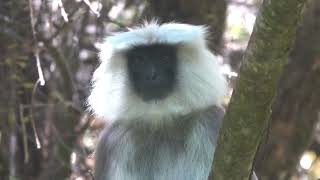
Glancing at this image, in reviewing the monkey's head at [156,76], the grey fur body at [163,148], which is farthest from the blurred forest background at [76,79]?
the grey fur body at [163,148]

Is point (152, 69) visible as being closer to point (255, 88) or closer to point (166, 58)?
point (166, 58)

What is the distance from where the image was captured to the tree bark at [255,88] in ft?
8.68

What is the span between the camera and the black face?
3967 mm

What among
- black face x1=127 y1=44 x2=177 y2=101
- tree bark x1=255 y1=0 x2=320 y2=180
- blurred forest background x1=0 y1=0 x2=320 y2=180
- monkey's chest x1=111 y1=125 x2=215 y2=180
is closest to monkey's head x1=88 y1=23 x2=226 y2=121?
black face x1=127 y1=44 x2=177 y2=101

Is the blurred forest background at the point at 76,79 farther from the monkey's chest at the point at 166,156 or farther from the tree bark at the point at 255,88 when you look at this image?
the tree bark at the point at 255,88

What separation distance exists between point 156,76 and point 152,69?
0.15ft

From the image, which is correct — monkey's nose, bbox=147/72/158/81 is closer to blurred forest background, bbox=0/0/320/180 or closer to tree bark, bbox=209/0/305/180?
tree bark, bbox=209/0/305/180

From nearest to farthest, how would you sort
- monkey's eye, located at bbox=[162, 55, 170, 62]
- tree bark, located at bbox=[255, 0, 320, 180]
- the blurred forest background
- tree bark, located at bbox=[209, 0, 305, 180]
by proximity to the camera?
1. tree bark, located at bbox=[209, 0, 305, 180]
2. monkey's eye, located at bbox=[162, 55, 170, 62]
3. the blurred forest background
4. tree bark, located at bbox=[255, 0, 320, 180]

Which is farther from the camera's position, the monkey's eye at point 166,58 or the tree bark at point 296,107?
the tree bark at point 296,107

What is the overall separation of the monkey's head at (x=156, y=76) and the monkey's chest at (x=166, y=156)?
13cm

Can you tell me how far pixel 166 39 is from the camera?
13.3ft

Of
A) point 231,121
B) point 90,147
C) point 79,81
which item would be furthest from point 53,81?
point 231,121

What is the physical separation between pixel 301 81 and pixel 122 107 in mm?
2323

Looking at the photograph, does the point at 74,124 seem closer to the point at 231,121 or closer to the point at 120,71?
the point at 120,71
